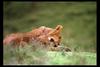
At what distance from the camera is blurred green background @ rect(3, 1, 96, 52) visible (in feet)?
7.98

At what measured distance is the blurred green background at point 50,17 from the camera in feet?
7.98

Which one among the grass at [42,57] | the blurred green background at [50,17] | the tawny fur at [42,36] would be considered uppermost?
the blurred green background at [50,17]

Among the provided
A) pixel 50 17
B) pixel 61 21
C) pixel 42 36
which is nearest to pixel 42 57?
pixel 42 36

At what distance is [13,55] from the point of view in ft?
7.09

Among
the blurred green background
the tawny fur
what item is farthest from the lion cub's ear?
the blurred green background

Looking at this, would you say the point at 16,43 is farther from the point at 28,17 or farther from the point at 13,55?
the point at 28,17

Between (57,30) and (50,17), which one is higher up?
(50,17)

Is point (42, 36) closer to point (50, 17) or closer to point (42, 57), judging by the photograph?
point (42, 57)

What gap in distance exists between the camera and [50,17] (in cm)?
278

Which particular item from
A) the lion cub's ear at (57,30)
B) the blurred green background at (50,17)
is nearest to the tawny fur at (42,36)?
the lion cub's ear at (57,30)

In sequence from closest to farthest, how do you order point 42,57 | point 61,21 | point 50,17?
1. point 42,57
2. point 61,21
3. point 50,17

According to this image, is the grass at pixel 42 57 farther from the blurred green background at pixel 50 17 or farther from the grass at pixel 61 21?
the blurred green background at pixel 50 17

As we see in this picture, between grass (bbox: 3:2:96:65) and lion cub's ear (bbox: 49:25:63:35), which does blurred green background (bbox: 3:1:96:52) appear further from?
lion cub's ear (bbox: 49:25:63:35)

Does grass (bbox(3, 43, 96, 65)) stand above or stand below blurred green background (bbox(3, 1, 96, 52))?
below
